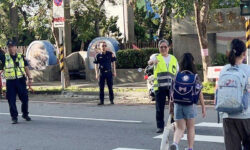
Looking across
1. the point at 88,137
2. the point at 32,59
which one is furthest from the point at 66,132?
the point at 32,59

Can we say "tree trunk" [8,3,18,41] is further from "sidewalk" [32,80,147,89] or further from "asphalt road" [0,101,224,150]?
"asphalt road" [0,101,224,150]

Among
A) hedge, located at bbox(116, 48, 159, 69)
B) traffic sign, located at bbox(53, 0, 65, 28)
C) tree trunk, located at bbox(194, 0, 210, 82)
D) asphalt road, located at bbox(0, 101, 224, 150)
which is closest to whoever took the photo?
asphalt road, located at bbox(0, 101, 224, 150)

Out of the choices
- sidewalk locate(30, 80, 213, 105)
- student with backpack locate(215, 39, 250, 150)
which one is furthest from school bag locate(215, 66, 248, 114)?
sidewalk locate(30, 80, 213, 105)

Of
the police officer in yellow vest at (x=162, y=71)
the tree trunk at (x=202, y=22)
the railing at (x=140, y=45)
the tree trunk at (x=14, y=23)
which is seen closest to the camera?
the police officer in yellow vest at (x=162, y=71)

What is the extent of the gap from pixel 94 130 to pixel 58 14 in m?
8.38

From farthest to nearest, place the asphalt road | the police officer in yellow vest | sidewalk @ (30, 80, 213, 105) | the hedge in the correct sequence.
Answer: the hedge < sidewalk @ (30, 80, 213, 105) < the police officer in yellow vest < the asphalt road

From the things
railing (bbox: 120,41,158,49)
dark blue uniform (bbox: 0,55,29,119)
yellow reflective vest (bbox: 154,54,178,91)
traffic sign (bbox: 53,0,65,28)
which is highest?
traffic sign (bbox: 53,0,65,28)

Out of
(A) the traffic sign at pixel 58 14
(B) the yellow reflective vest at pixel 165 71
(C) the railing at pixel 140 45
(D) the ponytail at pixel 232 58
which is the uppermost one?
(A) the traffic sign at pixel 58 14

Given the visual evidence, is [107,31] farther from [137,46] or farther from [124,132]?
[124,132]

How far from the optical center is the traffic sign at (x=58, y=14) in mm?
17719

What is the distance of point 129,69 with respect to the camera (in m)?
21.6

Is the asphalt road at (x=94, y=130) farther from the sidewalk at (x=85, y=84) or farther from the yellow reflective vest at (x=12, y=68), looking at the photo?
the sidewalk at (x=85, y=84)

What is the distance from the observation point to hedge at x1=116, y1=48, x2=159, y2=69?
21797 millimetres

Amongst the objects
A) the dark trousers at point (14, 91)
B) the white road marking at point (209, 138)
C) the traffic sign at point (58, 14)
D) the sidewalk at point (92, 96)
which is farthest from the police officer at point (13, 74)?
the traffic sign at point (58, 14)
